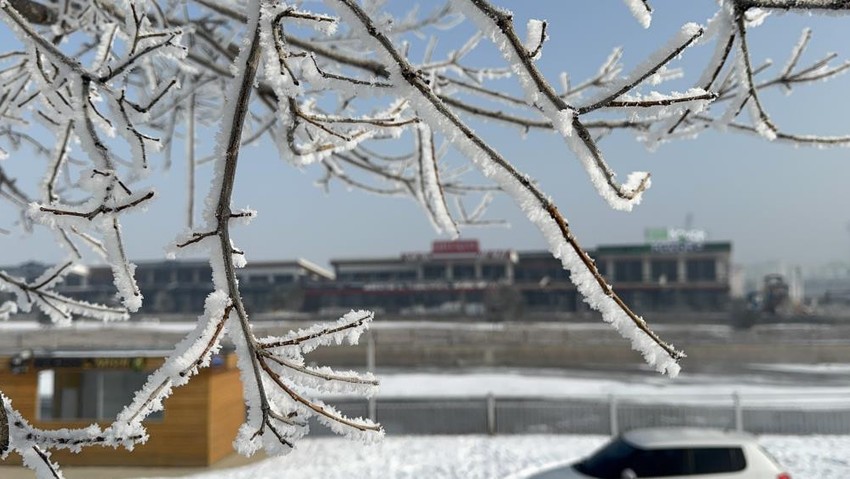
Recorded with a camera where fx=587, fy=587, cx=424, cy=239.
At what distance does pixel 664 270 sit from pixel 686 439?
132 ft

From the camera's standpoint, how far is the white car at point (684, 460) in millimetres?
6562

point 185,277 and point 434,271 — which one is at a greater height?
point 434,271

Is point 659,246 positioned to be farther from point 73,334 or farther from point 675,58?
point 675,58

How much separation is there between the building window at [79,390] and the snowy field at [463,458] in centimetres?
259

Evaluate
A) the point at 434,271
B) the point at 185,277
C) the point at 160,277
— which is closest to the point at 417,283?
the point at 434,271

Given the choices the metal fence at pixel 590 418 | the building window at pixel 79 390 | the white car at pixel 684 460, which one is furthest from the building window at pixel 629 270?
the building window at pixel 79 390

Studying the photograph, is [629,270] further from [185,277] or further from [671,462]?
[671,462]

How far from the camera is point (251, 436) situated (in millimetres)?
950

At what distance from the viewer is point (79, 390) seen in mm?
10320

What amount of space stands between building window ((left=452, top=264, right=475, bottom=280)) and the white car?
40003 millimetres

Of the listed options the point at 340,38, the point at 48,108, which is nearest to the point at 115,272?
the point at 48,108

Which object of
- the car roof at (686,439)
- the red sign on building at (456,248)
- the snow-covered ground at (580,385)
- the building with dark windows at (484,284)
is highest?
the red sign on building at (456,248)

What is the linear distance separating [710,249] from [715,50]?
49.2 m

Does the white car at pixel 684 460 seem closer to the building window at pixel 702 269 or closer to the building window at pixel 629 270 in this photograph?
the building window at pixel 629 270
